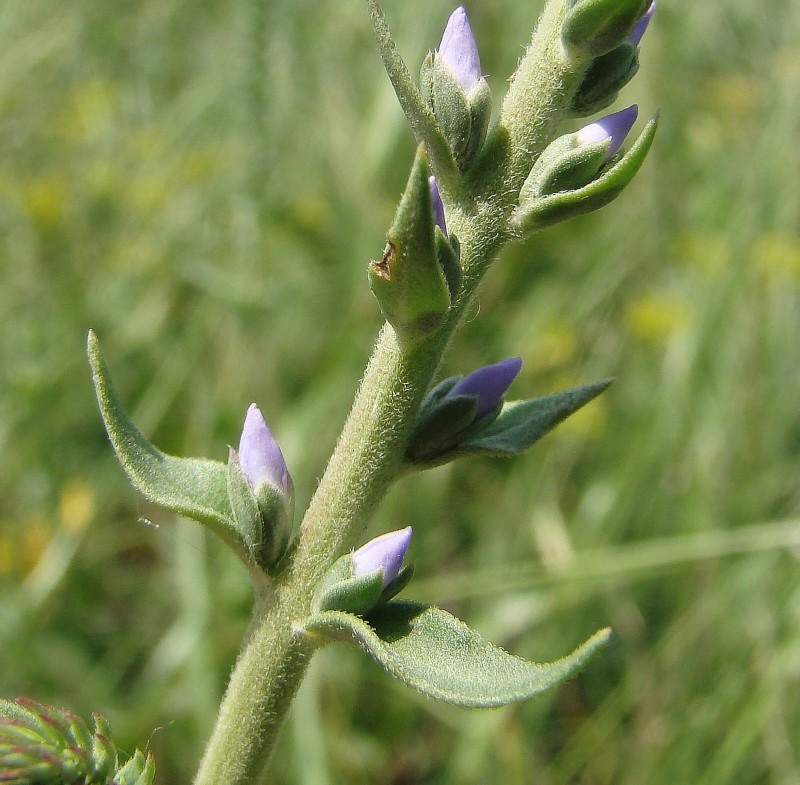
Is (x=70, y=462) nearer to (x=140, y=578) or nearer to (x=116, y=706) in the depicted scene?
(x=140, y=578)

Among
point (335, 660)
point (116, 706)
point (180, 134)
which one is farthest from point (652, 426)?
point (180, 134)

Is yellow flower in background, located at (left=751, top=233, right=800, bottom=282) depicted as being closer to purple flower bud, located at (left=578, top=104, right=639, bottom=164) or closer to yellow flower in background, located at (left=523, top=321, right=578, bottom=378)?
yellow flower in background, located at (left=523, top=321, right=578, bottom=378)

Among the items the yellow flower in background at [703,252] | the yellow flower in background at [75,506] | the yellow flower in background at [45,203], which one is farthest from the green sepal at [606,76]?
the yellow flower in background at [45,203]

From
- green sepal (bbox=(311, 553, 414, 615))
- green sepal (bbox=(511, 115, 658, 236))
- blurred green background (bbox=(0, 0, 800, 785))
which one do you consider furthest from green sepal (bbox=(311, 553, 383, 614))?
blurred green background (bbox=(0, 0, 800, 785))

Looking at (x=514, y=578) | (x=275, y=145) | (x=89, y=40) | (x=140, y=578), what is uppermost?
(x=89, y=40)

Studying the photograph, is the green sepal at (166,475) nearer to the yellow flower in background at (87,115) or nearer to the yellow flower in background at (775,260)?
the yellow flower in background at (775,260)

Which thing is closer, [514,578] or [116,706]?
[116,706]
